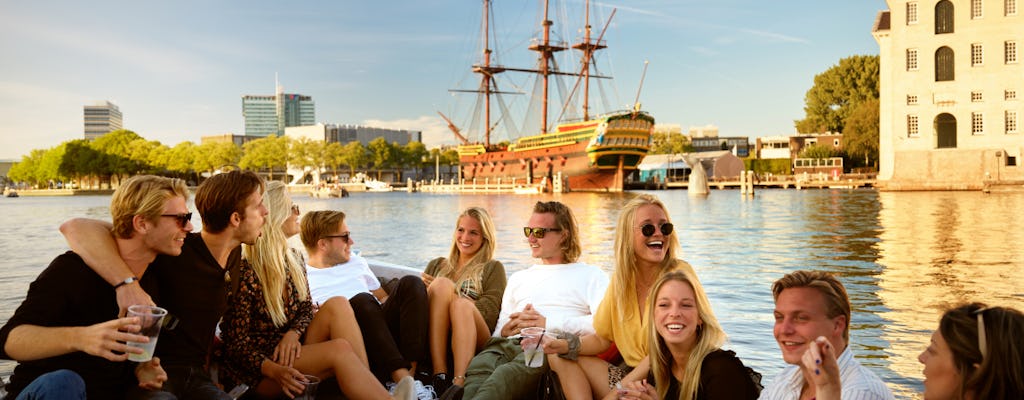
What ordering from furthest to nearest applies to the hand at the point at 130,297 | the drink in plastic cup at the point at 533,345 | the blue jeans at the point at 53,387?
the drink in plastic cup at the point at 533,345
the hand at the point at 130,297
the blue jeans at the point at 53,387

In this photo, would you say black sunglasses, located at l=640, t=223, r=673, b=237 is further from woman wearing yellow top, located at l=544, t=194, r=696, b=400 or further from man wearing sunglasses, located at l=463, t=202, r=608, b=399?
man wearing sunglasses, located at l=463, t=202, r=608, b=399

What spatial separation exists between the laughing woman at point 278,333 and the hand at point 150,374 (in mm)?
753

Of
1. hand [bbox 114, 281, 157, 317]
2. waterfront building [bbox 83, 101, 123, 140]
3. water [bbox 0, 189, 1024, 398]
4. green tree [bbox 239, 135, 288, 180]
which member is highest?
waterfront building [bbox 83, 101, 123, 140]

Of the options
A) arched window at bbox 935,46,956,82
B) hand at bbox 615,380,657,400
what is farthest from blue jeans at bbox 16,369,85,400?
arched window at bbox 935,46,956,82

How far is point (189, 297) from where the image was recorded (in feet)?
10.4

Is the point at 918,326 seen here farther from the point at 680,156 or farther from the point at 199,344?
the point at 680,156

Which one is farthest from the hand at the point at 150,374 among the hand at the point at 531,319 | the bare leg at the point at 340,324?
the hand at the point at 531,319

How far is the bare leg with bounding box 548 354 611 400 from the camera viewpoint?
3596 millimetres

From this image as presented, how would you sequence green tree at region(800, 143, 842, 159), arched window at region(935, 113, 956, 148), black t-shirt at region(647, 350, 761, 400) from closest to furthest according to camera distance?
black t-shirt at region(647, 350, 761, 400) < arched window at region(935, 113, 956, 148) < green tree at region(800, 143, 842, 159)

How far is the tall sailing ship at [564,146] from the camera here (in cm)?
6506

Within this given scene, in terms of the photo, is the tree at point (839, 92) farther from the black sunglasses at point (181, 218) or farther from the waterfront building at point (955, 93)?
the black sunglasses at point (181, 218)

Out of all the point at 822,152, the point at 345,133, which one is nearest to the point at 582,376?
the point at 822,152

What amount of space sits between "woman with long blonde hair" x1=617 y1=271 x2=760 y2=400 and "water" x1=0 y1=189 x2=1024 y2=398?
416 cm

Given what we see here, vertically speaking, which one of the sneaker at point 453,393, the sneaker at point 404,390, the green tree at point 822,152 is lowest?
the sneaker at point 453,393
